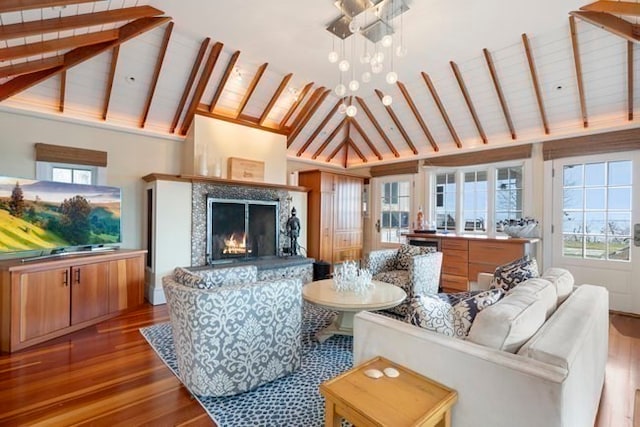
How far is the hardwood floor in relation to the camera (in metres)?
1.96

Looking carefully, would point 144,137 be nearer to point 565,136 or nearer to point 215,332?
point 215,332

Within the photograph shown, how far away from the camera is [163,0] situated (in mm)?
3041

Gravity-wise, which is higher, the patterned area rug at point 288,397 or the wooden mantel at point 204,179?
the wooden mantel at point 204,179

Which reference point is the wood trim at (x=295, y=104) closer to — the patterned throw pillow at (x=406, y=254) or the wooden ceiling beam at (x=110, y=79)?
the wooden ceiling beam at (x=110, y=79)

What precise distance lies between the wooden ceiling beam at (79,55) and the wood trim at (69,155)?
669 millimetres

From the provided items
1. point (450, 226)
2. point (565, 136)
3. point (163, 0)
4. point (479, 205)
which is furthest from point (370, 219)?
point (163, 0)

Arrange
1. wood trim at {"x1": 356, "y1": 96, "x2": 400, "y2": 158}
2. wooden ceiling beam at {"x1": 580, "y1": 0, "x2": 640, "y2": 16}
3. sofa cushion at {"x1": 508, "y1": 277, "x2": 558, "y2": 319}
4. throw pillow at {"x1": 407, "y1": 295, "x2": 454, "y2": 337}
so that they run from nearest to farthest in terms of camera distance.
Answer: throw pillow at {"x1": 407, "y1": 295, "x2": 454, "y2": 337} < sofa cushion at {"x1": 508, "y1": 277, "x2": 558, "y2": 319} < wooden ceiling beam at {"x1": 580, "y1": 0, "x2": 640, "y2": 16} < wood trim at {"x1": 356, "y1": 96, "x2": 400, "y2": 158}

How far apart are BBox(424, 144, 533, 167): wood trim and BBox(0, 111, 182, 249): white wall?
478 centimetres

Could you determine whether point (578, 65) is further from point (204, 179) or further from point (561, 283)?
point (204, 179)

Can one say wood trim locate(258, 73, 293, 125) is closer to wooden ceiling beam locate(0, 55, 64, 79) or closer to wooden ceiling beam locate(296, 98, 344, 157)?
wooden ceiling beam locate(296, 98, 344, 157)

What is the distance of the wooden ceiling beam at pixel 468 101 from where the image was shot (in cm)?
439

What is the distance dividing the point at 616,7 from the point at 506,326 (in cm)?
331

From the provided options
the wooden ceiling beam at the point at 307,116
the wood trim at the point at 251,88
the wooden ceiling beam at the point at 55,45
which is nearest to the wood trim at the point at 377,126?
the wooden ceiling beam at the point at 307,116

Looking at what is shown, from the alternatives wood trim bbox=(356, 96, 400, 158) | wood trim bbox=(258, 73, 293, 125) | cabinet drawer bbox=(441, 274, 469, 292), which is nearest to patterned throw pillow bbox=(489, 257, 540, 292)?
cabinet drawer bbox=(441, 274, 469, 292)
